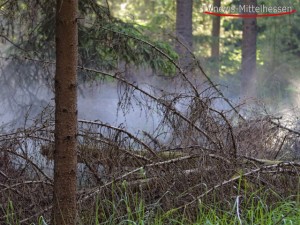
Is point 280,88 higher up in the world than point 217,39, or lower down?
lower down

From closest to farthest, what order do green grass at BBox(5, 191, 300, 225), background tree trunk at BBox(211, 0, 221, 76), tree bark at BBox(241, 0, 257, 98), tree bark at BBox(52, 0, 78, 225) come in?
tree bark at BBox(52, 0, 78, 225)
green grass at BBox(5, 191, 300, 225)
tree bark at BBox(241, 0, 257, 98)
background tree trunk at BBox(211, 0, 221, 76)

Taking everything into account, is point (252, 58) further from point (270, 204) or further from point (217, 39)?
point (270, 204)

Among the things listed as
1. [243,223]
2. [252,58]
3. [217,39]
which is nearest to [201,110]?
[243,223]

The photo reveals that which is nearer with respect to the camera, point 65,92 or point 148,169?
point 65,92

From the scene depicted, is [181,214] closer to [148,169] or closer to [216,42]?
[148,169]

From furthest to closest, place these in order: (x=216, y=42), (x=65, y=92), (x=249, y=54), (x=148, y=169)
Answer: (x=216, y=42), (x=249, y=54), (x=148, y=169), (x=65, y=92)

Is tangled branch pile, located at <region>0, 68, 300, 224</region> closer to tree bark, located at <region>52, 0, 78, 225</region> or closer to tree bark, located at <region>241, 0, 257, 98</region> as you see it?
tree bark, located at <region>52, 0, 78, 225</region>

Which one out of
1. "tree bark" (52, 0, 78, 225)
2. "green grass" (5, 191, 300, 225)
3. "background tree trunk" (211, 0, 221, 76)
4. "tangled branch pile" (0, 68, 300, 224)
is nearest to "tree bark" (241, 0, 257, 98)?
"background tree trunk" (211, 0, 221, 76)

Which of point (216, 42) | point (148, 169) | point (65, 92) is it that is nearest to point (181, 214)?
point (148, 169)

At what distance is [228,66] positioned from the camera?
2434 centimetres

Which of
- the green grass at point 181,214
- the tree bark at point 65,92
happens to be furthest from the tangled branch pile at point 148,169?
the tree bark at point 65,92

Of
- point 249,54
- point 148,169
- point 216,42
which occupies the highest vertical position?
point 216,42

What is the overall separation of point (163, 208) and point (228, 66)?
19.4m

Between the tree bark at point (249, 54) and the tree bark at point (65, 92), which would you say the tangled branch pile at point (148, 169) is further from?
the tree bark at point (249, 54)
